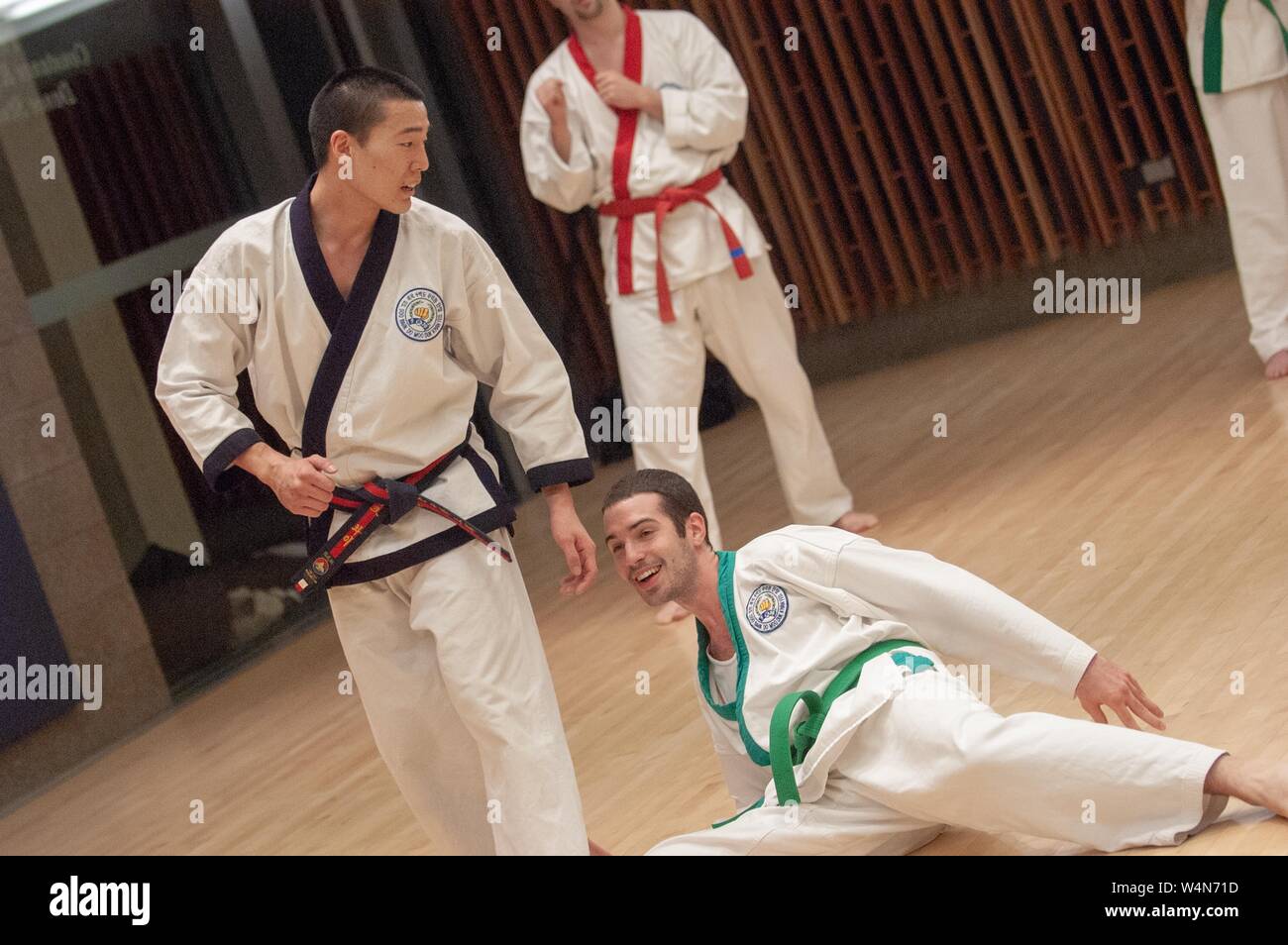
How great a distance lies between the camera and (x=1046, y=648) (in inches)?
88.4

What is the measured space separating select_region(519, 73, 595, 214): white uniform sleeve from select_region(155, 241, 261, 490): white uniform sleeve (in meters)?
1.95

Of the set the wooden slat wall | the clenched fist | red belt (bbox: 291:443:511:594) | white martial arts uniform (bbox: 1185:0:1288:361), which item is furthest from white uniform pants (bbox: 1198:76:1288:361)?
the clenched fist

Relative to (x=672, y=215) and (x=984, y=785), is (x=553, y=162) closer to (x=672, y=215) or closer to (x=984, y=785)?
(x=672, y=215)

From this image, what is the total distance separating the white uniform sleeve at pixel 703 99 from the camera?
166 inches

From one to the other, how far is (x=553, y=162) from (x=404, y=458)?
6.57 ft

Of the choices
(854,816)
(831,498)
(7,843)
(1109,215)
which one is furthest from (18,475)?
(1109,215)

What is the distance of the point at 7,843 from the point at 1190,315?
13.5 ft


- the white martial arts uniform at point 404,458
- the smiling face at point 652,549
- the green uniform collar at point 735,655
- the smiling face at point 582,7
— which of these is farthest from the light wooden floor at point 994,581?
the smiling face at point 582,7

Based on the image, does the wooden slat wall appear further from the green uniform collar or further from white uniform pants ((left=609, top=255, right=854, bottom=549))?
the green uniform collar

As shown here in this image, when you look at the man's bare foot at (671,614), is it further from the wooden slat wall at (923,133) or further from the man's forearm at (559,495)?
the wooden slat wall at (923,133)

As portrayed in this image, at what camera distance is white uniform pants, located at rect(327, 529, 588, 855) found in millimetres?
2389

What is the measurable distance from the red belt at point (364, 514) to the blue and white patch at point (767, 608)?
1.39ft

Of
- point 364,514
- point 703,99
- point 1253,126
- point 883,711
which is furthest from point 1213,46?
point 364,514

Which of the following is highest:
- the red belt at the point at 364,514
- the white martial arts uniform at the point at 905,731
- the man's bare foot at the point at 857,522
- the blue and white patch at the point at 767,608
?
the red belt at the point at 364,514
